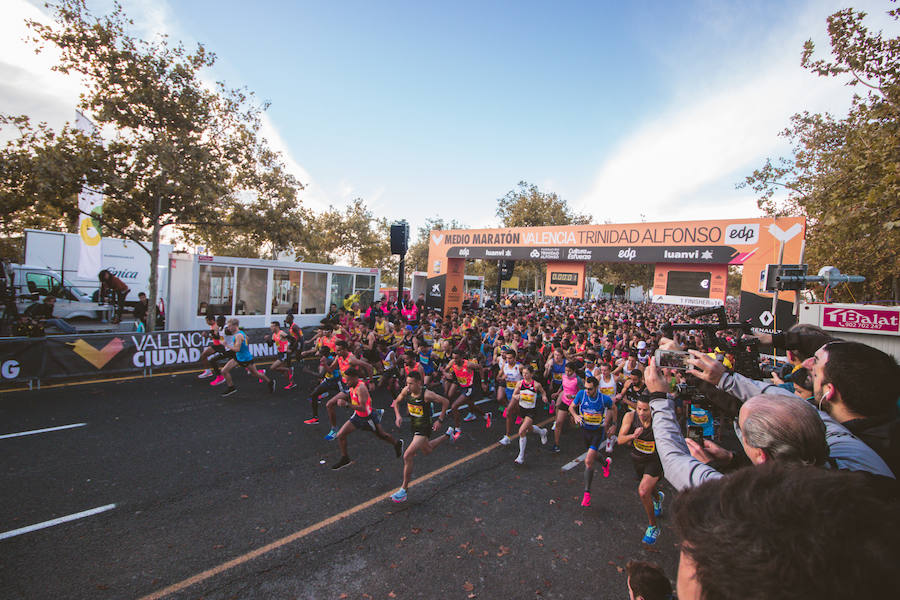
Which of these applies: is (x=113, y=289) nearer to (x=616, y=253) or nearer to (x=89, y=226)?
(x=89, y=226)

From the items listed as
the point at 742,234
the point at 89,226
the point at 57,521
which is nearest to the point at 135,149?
the point at 89,226

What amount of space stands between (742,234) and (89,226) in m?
22.9

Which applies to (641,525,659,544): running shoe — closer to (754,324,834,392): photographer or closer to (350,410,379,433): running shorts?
(754,324,834,392): photographer

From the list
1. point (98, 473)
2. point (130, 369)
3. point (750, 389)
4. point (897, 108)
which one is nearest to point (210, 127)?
point (130, 369)

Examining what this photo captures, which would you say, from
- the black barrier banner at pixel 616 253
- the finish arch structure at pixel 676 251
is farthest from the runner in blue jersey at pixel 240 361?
the black barrier banner at pixel 616 253

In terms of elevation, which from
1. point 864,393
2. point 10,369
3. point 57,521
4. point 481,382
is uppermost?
point 864,393

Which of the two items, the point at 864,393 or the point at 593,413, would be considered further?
the point at 593,413

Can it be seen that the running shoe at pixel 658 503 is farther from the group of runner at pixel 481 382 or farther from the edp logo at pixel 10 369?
the edp logo at pixel 10 369

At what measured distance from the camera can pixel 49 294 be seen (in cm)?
1681

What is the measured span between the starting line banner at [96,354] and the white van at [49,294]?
8197mm

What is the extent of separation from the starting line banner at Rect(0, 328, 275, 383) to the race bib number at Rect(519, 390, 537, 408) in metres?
10.7

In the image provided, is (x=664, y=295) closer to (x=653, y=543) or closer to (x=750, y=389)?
(x=653, y=543)

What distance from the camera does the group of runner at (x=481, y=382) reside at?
6762 millimetres

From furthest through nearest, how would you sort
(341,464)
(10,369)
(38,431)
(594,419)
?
(10,369)
(38,431)
(594,419)
(341,464)
